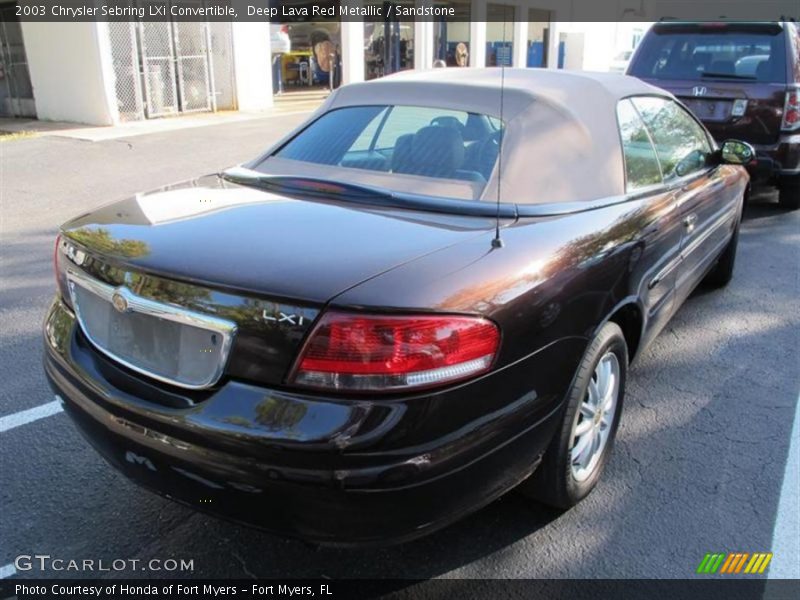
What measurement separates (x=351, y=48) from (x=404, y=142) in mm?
18253

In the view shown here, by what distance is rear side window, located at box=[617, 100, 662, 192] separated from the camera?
10.5 ft

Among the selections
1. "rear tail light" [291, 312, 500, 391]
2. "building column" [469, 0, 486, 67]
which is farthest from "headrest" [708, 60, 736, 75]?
"building column" [469, 0, 486, 67]

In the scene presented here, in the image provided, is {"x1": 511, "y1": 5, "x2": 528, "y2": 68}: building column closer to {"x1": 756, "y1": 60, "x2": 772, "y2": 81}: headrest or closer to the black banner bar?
the black banner bar

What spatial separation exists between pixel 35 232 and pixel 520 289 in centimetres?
603

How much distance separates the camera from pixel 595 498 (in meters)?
2.88

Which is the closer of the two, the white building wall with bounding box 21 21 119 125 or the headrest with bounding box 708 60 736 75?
the headrest with bounding box 708 60 736 75

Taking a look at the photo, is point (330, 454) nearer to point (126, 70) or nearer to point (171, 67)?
point (126, 70)

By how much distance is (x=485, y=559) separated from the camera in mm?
2518

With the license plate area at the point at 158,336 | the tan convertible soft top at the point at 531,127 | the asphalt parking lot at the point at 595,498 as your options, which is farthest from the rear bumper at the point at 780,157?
the license plate area at the point at 158,336

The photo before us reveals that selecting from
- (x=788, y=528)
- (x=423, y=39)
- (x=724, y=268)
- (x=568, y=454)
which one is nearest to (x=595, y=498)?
(x=568, y=454)

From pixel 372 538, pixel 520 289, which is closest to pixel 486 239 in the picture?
pixel 520 289

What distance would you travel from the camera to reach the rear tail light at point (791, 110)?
679 cm

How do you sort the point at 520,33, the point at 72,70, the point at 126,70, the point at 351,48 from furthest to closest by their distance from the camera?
1. the point at 520,33
2. the point at 351,48
3. the point at 126,70
4. the point at 72,70

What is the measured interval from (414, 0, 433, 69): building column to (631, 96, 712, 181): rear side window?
64.2ft
